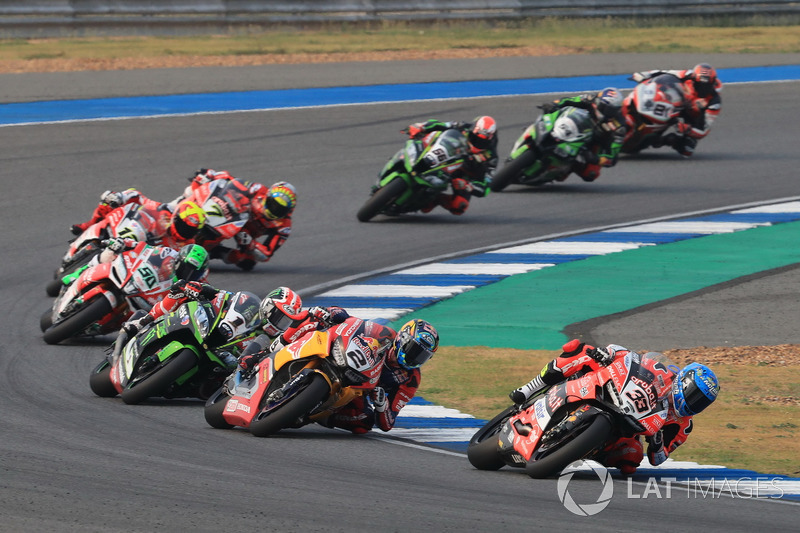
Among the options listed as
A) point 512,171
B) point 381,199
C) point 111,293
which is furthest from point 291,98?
point 111,293

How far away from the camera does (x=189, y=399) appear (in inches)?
412

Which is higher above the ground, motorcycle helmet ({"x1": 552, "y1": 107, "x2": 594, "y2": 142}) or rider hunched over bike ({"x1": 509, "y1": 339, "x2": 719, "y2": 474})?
rider hunched over bike ({"x1": 509, "y1": 339, "x2": 719, "y2": 474})

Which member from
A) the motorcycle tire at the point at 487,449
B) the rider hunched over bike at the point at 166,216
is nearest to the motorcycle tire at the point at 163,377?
the motorcycle tire at the point at 487,449

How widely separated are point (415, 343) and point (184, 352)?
6.45 ft

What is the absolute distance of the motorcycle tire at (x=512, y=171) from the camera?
20188mm

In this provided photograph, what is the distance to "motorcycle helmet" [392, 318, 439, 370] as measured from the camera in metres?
9.09

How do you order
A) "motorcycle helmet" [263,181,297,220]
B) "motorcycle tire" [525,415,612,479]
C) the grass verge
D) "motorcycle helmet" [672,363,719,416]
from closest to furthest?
"motorcycle tire" [525,415,612,479] → "motorcycle helmet" [672,363,719,416] → the grass verge → "motorcycle helmet" [263,181,297,220]

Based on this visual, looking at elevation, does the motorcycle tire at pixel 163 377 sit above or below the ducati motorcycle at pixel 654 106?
above

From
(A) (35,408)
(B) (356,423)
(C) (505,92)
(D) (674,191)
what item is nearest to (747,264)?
(D) (674,191)

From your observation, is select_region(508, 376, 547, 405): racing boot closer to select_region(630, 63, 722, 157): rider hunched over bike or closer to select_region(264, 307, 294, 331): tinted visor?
select_region(264, 307, 294, 331): tinted visor

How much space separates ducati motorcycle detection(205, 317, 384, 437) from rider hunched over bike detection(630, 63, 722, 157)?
47.1 ft

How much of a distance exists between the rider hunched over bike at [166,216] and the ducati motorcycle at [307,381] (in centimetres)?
496

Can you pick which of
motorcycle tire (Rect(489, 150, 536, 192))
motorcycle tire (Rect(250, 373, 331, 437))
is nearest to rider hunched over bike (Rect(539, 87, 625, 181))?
motorcycle tire (Rect(489, 150, 536, 192))

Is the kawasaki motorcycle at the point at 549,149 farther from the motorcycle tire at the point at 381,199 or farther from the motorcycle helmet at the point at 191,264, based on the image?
the motorcycle helmet at the point at 191,264
